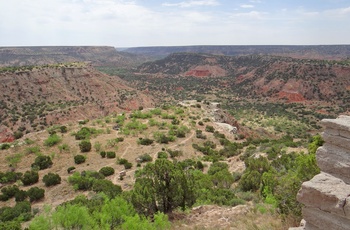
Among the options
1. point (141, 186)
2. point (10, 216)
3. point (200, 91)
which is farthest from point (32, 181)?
point (200, 91)

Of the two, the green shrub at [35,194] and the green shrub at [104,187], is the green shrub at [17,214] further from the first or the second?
the green shrub at [104,187]

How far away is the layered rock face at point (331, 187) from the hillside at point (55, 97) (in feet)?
172

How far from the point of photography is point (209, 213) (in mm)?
12008

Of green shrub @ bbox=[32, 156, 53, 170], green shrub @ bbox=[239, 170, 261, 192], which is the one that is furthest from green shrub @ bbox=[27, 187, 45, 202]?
green shrub @ bbox=[239, 170, 261, 192]

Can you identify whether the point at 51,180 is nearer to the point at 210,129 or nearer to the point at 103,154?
the point at 103,154

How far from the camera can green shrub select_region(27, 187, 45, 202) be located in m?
19.2

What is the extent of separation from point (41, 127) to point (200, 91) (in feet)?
224

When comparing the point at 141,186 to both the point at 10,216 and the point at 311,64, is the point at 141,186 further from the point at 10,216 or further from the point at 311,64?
the point at 311,64

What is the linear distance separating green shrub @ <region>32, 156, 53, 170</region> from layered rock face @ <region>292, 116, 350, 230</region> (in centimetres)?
2407

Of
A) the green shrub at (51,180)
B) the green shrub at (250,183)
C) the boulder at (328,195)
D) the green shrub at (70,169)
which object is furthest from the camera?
the green shrub at (70,169)

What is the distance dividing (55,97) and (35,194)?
56257 mm

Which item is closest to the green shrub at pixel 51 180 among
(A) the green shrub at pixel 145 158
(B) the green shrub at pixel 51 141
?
(A) the green shrub at pixel 145 158

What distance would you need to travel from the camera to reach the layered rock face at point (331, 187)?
5.85 m

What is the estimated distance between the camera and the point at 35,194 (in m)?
19.3
